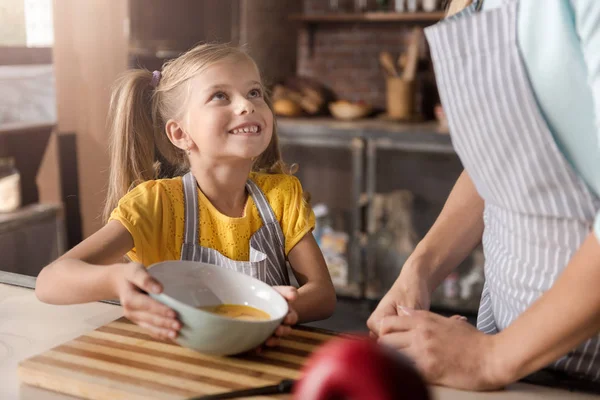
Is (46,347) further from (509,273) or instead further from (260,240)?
(509,273)

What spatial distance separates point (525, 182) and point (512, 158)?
1.3 inches

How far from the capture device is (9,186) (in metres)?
2.77

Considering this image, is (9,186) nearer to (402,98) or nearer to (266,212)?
(402,98)

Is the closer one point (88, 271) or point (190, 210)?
point (88, 271)

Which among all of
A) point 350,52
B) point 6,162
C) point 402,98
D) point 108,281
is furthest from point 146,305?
point 350,52

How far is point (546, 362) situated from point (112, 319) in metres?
0.59

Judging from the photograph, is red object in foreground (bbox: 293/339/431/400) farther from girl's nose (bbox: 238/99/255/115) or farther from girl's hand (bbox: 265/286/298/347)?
girl's nose (bbox: 238/99/255/115)

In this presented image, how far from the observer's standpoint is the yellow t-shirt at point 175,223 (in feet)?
3.38

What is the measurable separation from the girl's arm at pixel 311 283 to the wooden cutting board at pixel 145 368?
144mm

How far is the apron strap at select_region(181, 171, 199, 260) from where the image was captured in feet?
Answer: 3.45

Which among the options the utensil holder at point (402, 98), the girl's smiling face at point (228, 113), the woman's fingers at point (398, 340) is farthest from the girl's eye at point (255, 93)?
the utensil holder at point (402, 98)

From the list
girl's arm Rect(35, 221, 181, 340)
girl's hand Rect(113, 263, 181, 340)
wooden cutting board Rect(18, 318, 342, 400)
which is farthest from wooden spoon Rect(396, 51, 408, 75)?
girl's hand Rect(113, 263, 181, 340)

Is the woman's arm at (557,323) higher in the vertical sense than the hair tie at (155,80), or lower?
lower

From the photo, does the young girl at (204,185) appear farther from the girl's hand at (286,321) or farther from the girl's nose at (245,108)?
the girl's hand at (286,321)
